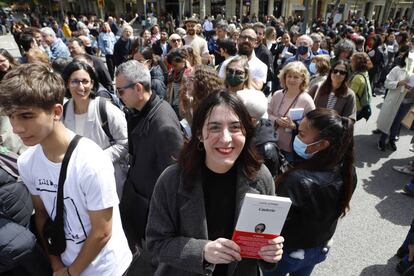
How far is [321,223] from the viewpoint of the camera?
1826mm

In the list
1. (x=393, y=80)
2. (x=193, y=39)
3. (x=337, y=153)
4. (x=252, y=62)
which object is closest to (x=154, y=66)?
(x=252, y=62)

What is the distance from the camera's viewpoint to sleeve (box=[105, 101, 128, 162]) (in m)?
2.66

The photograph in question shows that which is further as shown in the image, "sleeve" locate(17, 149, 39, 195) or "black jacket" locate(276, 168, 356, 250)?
"black jacket" locate(276, 168, 356, 250)

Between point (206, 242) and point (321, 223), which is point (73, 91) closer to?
point (206, 242)

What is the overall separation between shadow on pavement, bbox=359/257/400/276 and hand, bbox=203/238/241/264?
89.6 inches

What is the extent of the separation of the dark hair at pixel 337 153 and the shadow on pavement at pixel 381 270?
152 centimetres

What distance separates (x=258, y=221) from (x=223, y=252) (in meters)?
0.23

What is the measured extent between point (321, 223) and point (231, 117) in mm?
1003

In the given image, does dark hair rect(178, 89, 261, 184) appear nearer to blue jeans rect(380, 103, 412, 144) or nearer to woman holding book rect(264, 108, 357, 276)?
woman holding book rect(264, 108, 357, 276)

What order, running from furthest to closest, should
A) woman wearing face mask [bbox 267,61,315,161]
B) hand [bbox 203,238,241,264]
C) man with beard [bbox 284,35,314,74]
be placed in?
man with beard [bbox 284,35,314,74] → woman wearing face mask [bbox 267,61,315,161] → hand [bbox 203,238,241,264]

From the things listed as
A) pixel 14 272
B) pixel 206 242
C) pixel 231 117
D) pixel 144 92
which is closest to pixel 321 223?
pixel 206 242

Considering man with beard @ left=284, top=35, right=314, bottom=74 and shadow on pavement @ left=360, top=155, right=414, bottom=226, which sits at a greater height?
man with beard @ left=284, top=35, right=314, bottom=74

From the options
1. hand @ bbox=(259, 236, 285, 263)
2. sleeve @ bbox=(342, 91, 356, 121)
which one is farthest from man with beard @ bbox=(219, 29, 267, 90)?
hand @ bbox=(259, 236, 285, 263)

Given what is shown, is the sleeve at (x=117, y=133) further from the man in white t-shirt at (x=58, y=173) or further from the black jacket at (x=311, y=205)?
the black jacket at (x=311, y=205)
